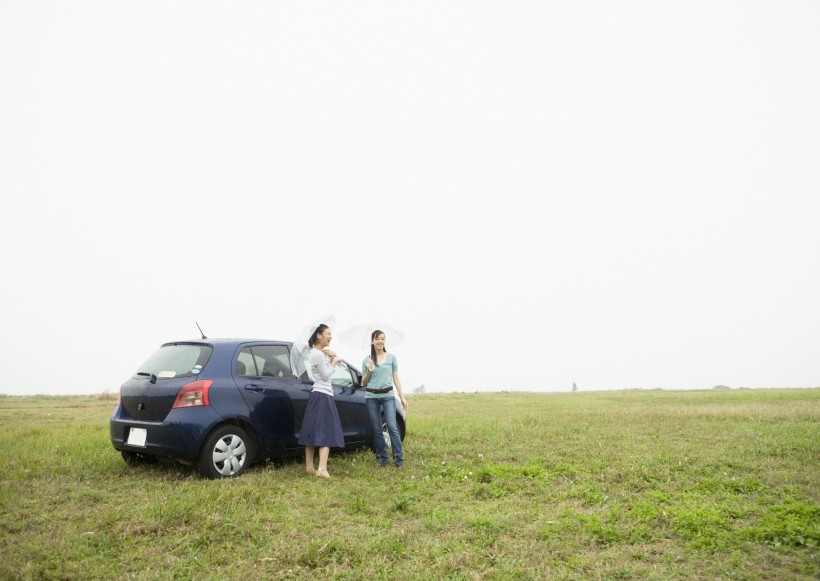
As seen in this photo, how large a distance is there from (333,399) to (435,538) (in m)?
3.36

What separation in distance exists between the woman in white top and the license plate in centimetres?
192

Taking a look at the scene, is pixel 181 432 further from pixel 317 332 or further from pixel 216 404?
pixel 317 332

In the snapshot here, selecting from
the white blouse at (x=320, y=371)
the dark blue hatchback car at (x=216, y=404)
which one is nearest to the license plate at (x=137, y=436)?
the dark blue hatchback car at (x=216, y=404)

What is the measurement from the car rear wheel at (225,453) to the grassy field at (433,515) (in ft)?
0.96

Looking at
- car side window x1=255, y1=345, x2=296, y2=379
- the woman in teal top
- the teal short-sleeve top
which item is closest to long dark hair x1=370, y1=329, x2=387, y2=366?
the woman in teal top

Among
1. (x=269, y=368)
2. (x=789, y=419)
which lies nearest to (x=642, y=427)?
(x=789, y=419)

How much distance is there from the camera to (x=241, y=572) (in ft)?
14.5

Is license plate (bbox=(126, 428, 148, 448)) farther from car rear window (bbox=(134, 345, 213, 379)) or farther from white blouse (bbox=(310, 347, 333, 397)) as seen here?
white blouse (bbox=(310, 347, 333, 397))

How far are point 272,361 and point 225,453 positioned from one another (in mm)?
1472

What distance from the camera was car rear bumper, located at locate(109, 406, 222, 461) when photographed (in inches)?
271

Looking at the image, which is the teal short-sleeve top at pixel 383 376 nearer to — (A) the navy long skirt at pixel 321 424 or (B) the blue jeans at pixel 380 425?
(B) the blue jeans at pixel 380 425

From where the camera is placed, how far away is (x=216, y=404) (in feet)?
23.4

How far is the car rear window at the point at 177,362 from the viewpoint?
7.36m

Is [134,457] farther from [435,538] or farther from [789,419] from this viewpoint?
[789,419]
